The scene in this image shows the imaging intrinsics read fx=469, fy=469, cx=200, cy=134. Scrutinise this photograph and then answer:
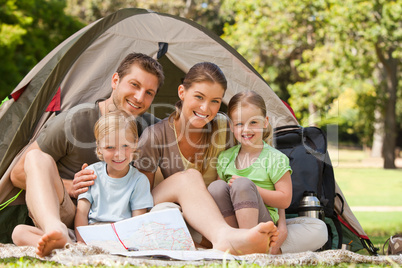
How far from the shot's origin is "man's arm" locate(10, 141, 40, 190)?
241 cm

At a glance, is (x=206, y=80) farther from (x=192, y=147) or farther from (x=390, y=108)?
(x=390, y=108)

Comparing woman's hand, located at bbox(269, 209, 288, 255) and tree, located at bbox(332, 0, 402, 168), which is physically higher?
tree, located at bbox(332, 0, 402, 168)

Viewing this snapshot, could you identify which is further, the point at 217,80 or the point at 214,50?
the point at 214,50

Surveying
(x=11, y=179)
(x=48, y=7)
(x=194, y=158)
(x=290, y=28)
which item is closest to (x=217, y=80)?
(x=194, y=158)

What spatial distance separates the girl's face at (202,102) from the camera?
8.04ft

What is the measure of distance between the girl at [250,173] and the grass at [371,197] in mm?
382

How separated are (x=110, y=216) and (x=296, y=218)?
969 millimetres

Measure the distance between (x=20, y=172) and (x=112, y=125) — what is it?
21.2 inches

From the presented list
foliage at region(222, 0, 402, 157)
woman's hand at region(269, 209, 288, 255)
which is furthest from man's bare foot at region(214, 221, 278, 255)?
foliage at region(222, 0, 402, 157)

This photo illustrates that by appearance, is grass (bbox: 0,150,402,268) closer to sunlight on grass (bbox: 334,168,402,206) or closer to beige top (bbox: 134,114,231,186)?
sunlight on grass (bbox: 334,168,402,206)

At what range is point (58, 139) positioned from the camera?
7.94 feet

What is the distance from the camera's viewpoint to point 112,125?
2369 mm

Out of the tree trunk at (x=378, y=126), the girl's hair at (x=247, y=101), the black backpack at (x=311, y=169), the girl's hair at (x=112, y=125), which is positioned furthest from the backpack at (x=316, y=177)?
the tree trunk at (x=378, y=126)

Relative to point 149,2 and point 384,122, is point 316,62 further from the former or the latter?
point 149,2
